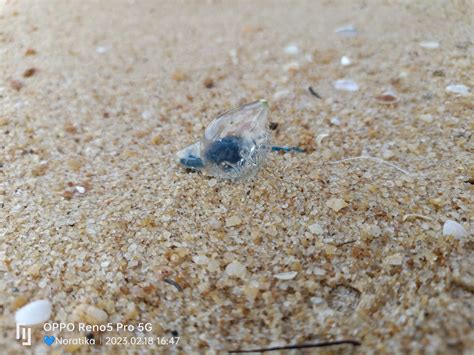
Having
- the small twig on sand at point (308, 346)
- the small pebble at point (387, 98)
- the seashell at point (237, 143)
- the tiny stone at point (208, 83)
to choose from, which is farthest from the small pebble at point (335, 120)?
the small twig on sand at point (308, 346)

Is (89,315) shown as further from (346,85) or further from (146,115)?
(346,85)

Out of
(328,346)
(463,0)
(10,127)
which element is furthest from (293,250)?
(463,0)

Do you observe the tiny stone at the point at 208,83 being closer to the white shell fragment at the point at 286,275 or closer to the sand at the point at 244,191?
the sand at the point at 244,191

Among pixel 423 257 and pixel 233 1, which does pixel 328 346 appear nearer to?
pixel 423 257

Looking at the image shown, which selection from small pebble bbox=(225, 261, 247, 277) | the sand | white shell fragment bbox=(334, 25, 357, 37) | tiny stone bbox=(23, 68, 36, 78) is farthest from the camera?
white shell fragment bbox=(334, 25, 357, 37)

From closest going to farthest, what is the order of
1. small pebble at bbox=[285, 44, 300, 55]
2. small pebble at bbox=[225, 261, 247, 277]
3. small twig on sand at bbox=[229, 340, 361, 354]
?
small twig on sand at bbox=[229, 340, 361, 354] < small pebble at bbox=[225, 261, 247, 277] < small pebble at bbox=[285, 44, 300, 55]

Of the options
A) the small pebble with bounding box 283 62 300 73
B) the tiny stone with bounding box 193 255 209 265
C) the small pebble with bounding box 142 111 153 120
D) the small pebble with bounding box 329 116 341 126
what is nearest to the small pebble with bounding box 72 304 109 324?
the tiny stone with bounding box 193 255 209 265

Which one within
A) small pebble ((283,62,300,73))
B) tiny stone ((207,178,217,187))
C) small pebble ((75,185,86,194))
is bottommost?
tiny stone ((207,178,217,187))

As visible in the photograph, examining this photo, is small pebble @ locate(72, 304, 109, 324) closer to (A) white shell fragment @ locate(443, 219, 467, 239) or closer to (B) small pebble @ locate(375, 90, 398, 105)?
(A) white shell fragment @ locate(443, 219, 467, 239)

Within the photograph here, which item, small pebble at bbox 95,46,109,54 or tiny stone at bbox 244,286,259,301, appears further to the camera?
small pebble at bbox 95,46,109,54
